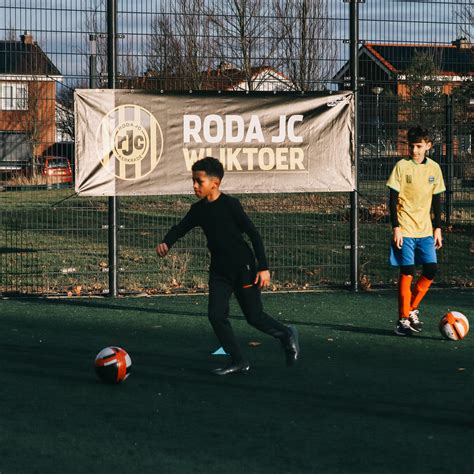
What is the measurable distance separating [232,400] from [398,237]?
3355mm

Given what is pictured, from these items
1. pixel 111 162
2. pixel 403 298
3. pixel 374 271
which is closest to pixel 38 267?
pixel 111 162

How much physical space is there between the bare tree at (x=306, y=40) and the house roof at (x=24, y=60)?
107 inches

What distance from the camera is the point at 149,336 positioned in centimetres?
996

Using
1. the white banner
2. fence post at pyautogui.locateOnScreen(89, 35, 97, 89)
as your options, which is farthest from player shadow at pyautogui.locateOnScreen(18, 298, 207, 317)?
fence post at pyautogui.locateOnScreen(89, 35, 97, 89)

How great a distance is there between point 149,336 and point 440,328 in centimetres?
266

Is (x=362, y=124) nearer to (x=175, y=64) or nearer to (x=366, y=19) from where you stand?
(x=366, y=19)

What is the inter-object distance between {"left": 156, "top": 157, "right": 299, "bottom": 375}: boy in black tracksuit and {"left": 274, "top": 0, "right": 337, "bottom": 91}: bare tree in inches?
197

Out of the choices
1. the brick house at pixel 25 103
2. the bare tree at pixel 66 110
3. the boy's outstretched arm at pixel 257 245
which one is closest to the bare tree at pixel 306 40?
the bare tree at pixel 66 110

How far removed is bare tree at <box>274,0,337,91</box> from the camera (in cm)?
1283

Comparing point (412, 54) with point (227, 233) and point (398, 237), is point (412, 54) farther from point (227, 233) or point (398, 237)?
point (227, 233)

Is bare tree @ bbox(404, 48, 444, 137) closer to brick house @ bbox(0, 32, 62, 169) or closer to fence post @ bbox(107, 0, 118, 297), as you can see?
fence post @ bbox(107, 0, 118, 297)

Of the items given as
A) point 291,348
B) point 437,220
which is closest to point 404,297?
point 437,220

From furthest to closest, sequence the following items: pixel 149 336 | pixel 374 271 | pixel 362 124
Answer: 1. pixel 374 271
2. pixel 362 124
3. pixel 149 336

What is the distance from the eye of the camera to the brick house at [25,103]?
40.0 feet
